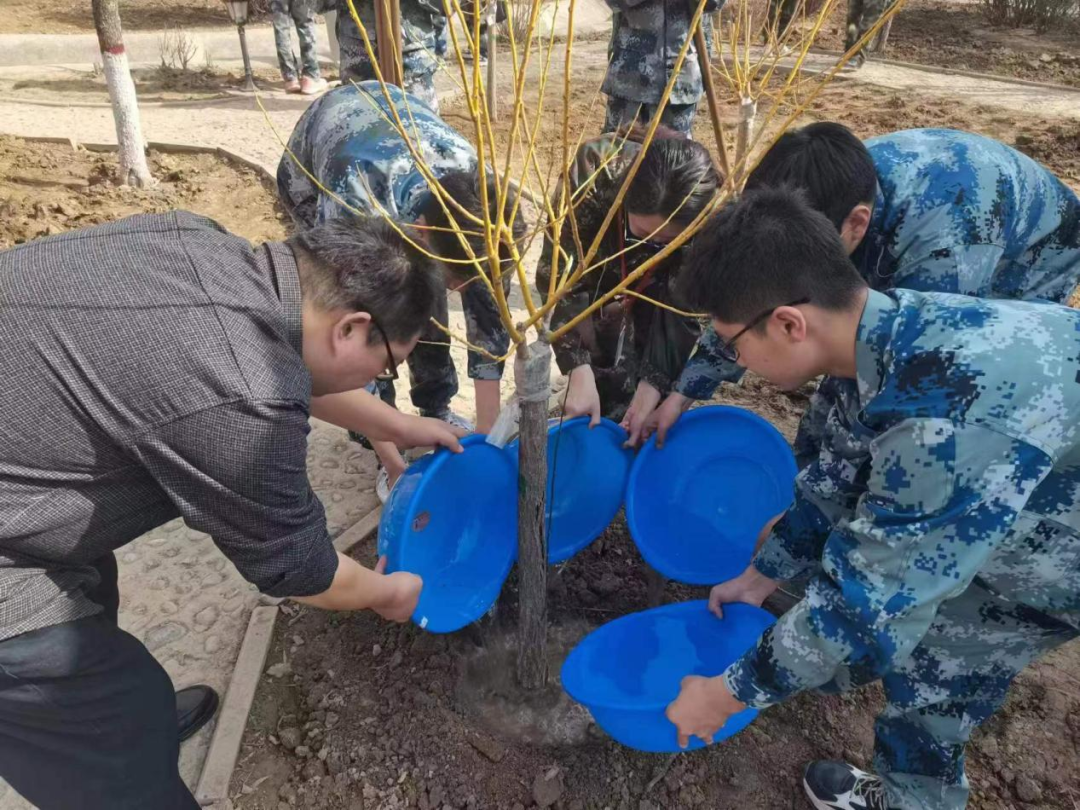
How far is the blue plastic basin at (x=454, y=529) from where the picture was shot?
202 centimetres

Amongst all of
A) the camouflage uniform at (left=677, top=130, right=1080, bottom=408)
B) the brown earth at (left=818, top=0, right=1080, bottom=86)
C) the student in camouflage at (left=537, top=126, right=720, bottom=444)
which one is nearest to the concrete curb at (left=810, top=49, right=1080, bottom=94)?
the brown earth at (left=818, top=0, right=1080, bottom=86)

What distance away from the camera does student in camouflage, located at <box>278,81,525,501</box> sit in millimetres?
2268

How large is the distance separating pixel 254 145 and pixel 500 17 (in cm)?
260

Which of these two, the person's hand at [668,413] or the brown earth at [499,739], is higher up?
the person's hand at [668,413]

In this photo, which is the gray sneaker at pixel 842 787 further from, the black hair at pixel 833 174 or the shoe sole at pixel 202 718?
the shoe sole at pixel 202 718

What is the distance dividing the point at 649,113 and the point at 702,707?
4455 millimetres

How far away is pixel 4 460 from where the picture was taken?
1.31 meters

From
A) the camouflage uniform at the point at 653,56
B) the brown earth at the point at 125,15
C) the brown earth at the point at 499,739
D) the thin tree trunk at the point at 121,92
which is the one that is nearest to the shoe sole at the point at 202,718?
the brown earth at the point at 499,739

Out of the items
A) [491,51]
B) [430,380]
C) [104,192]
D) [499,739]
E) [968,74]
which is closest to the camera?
[499,739]

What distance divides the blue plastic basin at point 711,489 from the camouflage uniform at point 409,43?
3.66m

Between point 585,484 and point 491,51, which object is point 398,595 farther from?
point 491,51

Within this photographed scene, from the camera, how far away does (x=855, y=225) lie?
2020 mm

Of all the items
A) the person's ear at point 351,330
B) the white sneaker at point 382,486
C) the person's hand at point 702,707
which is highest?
the person's ear at point 351,330

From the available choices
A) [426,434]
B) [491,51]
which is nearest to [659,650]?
[426,434]
